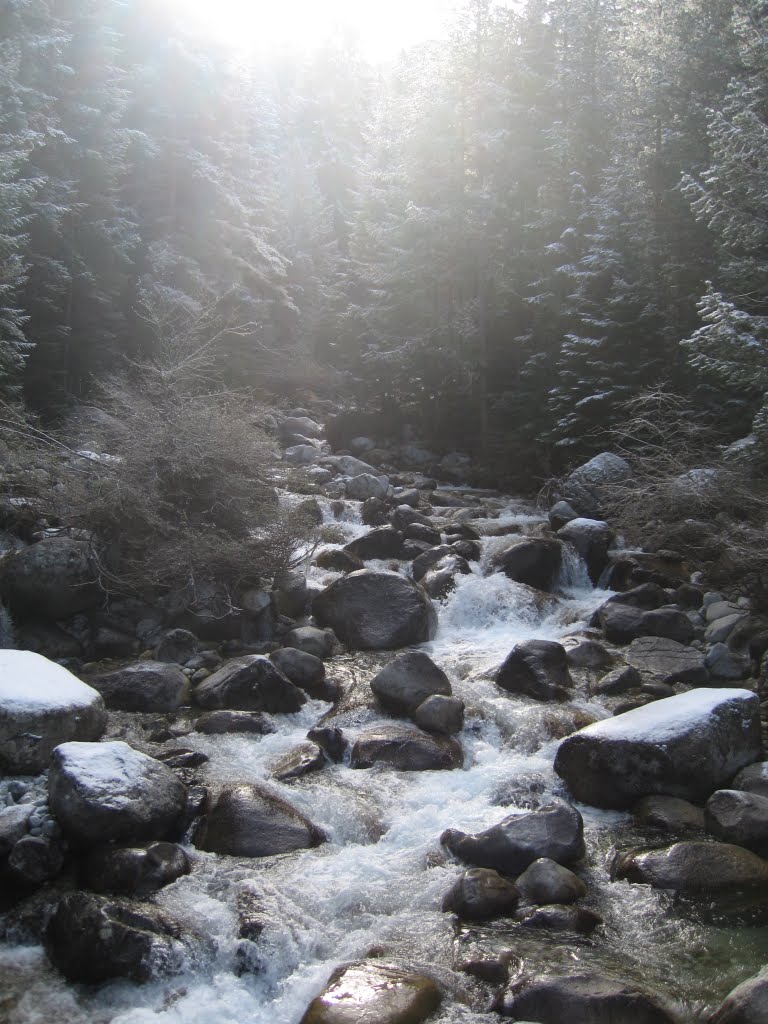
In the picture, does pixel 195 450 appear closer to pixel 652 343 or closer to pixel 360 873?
pixel 360 873

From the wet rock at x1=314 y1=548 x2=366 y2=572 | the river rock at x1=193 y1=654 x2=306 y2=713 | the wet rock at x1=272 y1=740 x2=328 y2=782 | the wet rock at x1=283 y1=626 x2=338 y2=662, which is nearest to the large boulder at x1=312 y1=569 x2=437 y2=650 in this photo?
the wet rock at x1=283 y1=626 x2=338 y2=662

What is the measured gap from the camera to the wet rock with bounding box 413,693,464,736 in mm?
8227

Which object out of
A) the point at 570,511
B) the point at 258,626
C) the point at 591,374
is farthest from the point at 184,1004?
the point at 591,374

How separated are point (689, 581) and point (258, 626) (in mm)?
6610

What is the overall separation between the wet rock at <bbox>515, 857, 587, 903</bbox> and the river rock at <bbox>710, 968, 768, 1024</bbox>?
132 cm

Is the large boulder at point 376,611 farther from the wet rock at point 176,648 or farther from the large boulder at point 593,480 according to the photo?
the large boulder at point 593,480

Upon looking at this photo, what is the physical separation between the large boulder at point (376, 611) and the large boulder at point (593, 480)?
18.2 ft

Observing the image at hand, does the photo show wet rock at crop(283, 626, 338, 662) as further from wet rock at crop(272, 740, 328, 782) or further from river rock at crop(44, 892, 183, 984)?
river rock at crop(44, 892, 183, 984)

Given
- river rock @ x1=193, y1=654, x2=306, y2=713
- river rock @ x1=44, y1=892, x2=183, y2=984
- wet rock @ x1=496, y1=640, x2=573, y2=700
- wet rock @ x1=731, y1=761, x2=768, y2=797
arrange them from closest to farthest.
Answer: river rock @ x1=44, y1=892, x2=183, y2=984, wet rock @ x1=731, y1=761, x2=768, y2=797, river rock @ x1=193, y1=654, x2=306, y2=713, wet rock @ x1=496, y1=640, x2=573, y2=700

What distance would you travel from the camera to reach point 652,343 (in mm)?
18062

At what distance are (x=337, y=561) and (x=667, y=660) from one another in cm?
520

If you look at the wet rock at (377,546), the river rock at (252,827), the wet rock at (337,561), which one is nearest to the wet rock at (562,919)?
the river rock at (252,827)

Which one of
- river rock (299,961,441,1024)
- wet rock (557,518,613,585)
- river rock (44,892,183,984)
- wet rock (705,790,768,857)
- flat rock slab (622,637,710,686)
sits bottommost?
river rock (44,892,183,984)

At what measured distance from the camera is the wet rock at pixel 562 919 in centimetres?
530
